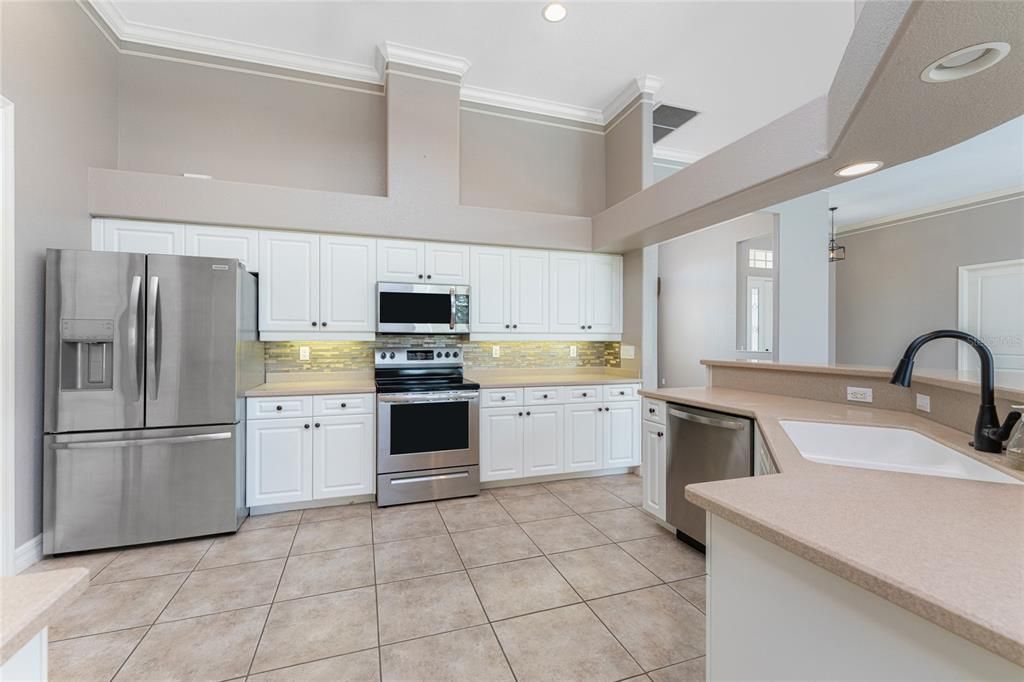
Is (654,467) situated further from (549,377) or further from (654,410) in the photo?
(549,377)

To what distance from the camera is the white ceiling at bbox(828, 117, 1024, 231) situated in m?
4.34

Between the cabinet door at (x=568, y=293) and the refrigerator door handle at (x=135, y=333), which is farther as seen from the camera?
the cabinet door at (x=568, y=293)

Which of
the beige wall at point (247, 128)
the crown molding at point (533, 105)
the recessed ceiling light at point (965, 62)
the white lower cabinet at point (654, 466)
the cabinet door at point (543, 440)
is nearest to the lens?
the recessed ceiling light at point (965, 62)

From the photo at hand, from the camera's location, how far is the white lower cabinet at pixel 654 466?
281 cm

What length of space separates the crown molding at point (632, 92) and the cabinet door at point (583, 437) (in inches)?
115

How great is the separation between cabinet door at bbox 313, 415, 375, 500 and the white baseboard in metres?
1.45

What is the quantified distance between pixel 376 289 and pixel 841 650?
11.4 ft

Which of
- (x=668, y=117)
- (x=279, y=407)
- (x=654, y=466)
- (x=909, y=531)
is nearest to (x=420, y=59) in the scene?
(x=668, y=117)

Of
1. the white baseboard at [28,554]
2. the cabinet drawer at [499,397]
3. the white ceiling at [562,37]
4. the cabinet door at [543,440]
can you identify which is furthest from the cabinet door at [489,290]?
the white baseboard at [28,554]

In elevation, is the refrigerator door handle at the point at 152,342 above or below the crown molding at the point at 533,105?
below

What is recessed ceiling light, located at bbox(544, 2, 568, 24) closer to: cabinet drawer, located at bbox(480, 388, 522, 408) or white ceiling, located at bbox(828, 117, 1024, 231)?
cabinet drawer, located at bbox(480, 388, 522, 408)

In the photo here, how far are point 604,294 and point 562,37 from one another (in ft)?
7.31

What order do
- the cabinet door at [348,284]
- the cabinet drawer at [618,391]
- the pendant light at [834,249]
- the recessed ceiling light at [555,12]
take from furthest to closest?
the pendant light at [834,249], the cabinet drawer at [618,391], the cabinet door at [348,284], the recessed ceiling light at [555,12]

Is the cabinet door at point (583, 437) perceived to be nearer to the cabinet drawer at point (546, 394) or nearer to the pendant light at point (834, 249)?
the cabinet drawer at point (546, 394)
